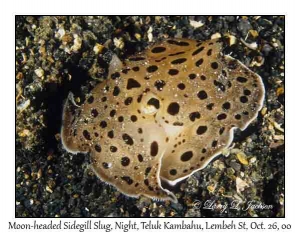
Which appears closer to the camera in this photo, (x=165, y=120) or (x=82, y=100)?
(x=165, y=120)

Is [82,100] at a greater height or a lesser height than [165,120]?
greater

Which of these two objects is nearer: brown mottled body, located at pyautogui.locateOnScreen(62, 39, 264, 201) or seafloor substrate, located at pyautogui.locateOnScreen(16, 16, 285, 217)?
brown mottled body, located at pyautogui.locateOnScreen(62, 39, 264, 201)

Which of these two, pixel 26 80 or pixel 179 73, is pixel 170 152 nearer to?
pixel 179 73

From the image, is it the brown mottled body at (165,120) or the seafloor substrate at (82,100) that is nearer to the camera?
the brown mottled body at (165,120)

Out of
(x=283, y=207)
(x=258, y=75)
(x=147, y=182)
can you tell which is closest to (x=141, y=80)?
(x=147, y=182)
